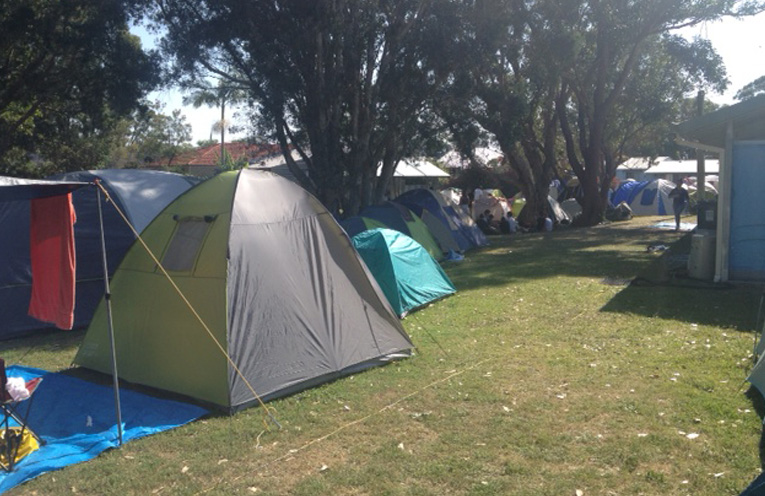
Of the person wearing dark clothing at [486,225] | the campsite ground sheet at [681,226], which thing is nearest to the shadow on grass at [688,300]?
the person wearing dark clothing at [486,225]

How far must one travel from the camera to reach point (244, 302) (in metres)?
6.71

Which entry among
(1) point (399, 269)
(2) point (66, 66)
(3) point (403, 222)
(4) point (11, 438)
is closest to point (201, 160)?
(2) point (66, 66)

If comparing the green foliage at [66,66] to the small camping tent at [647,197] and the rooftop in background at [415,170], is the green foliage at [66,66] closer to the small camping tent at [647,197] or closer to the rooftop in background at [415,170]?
the rooftop in background at [415,170]

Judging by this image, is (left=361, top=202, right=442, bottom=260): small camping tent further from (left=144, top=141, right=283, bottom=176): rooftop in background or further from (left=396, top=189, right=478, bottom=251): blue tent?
(left=144, top=141, right=283, bottom=176): rooftop in background

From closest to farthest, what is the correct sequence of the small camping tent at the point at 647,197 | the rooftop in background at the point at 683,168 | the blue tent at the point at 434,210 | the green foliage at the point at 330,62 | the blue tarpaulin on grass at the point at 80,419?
the blue tarpaulin on grass at the point at 80,419, the green foliage at the point at 330,62, the blue tent at the point at 434,210, the small camping tent at the point at 647,197, the rooftop in background at the point at 683,168

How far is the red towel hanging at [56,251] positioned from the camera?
598 cm

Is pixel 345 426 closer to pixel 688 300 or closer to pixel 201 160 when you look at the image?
pixel 688 300

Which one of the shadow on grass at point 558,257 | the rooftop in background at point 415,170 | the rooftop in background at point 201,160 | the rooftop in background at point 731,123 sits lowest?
the shadow on grass at point 558,257

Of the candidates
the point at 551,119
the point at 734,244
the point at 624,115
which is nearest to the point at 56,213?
the point at 734,244

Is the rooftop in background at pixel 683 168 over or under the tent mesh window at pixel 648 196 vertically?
over

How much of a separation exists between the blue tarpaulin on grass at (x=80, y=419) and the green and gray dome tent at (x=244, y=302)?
0.28 metres

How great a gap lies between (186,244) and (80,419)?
193 cm

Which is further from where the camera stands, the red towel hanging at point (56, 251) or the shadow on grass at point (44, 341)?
the shadow on grass at point (44, 341)

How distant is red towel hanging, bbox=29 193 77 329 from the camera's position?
19.6 ft
